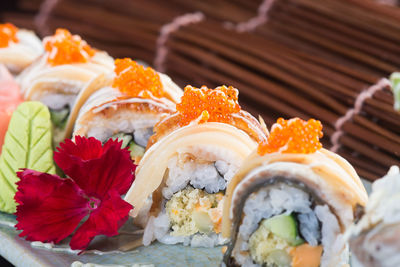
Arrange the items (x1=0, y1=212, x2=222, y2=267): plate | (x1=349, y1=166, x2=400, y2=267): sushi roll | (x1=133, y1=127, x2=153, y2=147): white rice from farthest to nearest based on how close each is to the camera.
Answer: (x1=133, y1=127, x2=153, y2=147): white rice, (x1=0, y1=212, x2=222, y2=267): plate, (x1=349, y1=166, x2=400, y2=267): sushi roll

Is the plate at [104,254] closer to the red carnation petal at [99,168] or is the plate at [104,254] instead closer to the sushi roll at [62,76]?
the red carnation petal at [99,168]

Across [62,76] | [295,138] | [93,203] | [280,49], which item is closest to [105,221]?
[93,203]

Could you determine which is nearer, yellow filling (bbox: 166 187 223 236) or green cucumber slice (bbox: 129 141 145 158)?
yellow filling (bbox: 166 187 223 236)

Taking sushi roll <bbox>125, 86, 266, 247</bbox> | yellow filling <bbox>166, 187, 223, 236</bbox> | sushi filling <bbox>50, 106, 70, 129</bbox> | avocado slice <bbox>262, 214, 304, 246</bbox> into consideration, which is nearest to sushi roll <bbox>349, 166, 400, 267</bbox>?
avocado slice <bbox>262, 214, 304, 246</bbox>

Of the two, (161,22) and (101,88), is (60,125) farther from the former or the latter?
(161,22)

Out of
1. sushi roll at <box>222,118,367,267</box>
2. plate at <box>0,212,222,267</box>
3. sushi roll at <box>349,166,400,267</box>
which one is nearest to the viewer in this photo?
sushi roll at <box>349,166,400,267</box>

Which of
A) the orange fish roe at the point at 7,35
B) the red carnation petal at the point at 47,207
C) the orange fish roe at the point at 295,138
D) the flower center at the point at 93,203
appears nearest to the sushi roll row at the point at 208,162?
the orange fish roe at the point at 295,138

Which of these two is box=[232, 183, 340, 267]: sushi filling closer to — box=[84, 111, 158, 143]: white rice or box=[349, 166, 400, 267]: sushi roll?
box=[349, 166, 400, 267]: sushi roll
